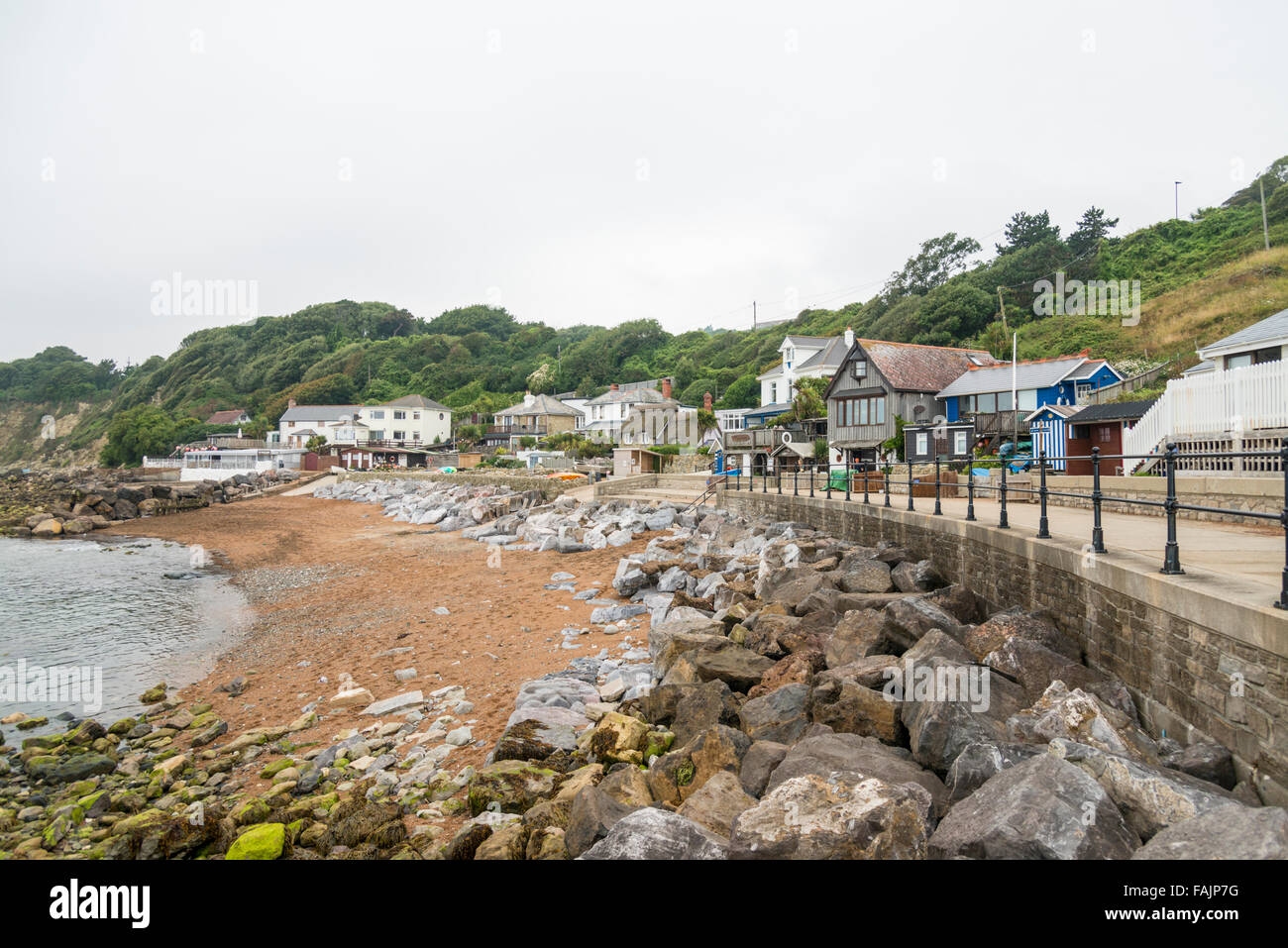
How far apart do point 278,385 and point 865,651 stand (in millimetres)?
107415

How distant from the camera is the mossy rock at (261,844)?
5121 mm

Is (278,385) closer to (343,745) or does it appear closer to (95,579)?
(95,579)

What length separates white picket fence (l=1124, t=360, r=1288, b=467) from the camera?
12336 millimetres

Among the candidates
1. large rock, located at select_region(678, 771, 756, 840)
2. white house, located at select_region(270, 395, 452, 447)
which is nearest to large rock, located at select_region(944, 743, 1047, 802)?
large rock, located at select_region(678, 771, 756, 840)

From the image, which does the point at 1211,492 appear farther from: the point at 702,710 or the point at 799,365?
the point at 799,365

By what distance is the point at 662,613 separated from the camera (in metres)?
11.0

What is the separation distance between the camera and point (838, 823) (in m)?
3.70

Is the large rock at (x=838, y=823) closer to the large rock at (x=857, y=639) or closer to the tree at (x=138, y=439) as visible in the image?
the large rock at (x=857, y=639)

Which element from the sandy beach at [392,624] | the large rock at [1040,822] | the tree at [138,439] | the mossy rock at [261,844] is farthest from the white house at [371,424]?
the large rock at [1040,822]

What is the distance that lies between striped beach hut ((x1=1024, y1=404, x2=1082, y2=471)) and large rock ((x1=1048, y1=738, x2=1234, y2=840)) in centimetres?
1886

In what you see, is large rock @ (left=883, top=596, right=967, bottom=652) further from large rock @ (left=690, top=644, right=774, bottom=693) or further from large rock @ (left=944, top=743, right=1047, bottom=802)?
large rock @ (left=944, top=743, right=1047, bottom=802)

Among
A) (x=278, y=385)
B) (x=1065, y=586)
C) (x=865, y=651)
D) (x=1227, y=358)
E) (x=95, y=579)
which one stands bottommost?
(x=95, y=579)

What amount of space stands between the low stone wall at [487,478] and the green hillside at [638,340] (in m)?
22.3
